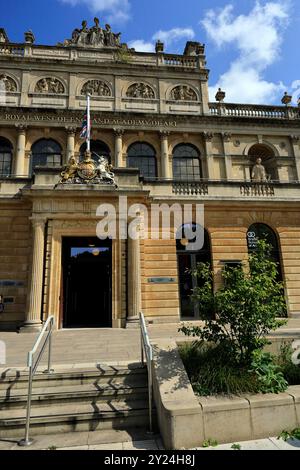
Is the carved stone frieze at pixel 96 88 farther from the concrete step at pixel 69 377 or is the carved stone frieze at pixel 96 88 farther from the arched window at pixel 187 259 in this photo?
the concrete step at pixel 69 377

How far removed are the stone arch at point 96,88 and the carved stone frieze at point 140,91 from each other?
1556mm

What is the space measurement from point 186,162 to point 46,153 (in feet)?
33.2

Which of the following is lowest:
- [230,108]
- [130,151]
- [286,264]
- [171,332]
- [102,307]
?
[171,332]

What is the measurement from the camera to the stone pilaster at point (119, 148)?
68.8ft

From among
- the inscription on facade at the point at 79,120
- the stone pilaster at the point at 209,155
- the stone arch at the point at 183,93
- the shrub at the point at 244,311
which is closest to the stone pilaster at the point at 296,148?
the stone pilaster at the point at 209,155

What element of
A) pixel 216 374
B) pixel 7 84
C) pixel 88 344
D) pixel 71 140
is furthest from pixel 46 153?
pixel 216 374

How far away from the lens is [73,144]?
20.9 m

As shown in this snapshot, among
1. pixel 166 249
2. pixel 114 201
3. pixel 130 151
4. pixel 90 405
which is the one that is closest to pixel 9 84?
pixel 130 151

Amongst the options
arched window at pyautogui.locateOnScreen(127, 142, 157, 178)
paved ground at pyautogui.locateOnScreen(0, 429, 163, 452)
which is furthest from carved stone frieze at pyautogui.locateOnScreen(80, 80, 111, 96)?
paved ground at pyautogui.locateOnScreen(0, 429, 163, 452)

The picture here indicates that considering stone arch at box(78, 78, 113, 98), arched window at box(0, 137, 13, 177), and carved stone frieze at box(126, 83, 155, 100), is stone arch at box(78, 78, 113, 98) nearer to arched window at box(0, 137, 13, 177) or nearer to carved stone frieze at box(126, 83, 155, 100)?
carved stone frieze at box(126, 83, 155, 100)

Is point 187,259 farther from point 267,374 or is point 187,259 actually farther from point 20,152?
point 20,152

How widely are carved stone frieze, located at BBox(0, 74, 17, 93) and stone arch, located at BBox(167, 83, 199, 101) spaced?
11518 mm
